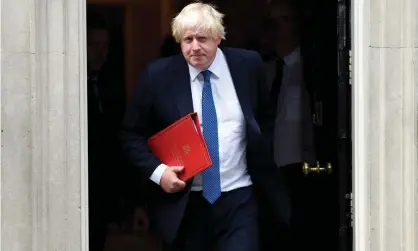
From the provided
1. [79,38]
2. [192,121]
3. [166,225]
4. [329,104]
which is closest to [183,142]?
[192,121]

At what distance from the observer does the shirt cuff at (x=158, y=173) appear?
181 inches

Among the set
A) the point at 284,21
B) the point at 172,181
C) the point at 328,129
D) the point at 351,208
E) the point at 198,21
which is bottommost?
the point at 351,208

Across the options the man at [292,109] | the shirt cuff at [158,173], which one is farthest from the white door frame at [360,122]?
the shirt cuff at [158,173]

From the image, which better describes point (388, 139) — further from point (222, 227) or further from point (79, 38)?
point (79, 38)

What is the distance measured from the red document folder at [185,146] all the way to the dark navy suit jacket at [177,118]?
0.25 feet

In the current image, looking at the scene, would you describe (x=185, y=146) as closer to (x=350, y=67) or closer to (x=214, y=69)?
(x=214, y=69)

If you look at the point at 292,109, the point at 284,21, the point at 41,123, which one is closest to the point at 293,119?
the point at 292,109

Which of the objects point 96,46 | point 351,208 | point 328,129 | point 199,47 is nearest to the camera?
point 199,47

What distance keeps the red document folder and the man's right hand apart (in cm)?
3

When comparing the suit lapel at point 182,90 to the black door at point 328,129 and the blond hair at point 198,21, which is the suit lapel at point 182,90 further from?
the black door at point 328,129

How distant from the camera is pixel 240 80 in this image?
467 centimetres

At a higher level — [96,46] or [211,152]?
[96,46]

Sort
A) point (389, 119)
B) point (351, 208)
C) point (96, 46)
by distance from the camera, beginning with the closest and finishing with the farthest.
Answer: point (389, 119) < point (351, 208) < point (96, 46)

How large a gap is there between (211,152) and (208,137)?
79 millimetres
